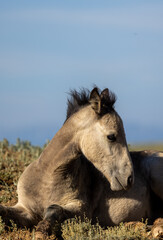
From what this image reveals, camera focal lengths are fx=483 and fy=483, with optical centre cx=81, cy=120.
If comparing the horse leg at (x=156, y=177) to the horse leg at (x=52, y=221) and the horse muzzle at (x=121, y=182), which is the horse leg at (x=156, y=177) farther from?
the horse leg at (x=52, y=221)

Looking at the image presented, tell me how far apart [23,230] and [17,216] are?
0.29 metres

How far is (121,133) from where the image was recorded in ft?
24.5

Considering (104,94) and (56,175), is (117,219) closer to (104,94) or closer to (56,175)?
(56,175)

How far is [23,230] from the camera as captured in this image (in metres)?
7.38

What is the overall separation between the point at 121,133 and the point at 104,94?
2.42 feet

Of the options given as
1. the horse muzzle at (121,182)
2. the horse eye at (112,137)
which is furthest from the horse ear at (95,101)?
the horse muzzle at (121,182)

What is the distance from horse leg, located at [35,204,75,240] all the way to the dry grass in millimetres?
89

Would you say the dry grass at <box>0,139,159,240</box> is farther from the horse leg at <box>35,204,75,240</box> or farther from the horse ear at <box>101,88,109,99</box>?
the horse ear at <box>101,88,109,99</box>

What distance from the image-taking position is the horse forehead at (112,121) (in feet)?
24.2

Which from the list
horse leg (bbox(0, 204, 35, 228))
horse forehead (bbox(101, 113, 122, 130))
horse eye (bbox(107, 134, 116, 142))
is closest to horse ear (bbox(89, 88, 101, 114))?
horse forehead (bbox(101, 113, 122, 130))

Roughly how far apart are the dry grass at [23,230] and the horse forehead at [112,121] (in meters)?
1.47

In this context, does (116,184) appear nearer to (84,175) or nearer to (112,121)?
(84,175)

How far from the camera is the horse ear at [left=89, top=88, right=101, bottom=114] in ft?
24.5

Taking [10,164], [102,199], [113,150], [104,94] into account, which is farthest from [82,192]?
[10,164]
